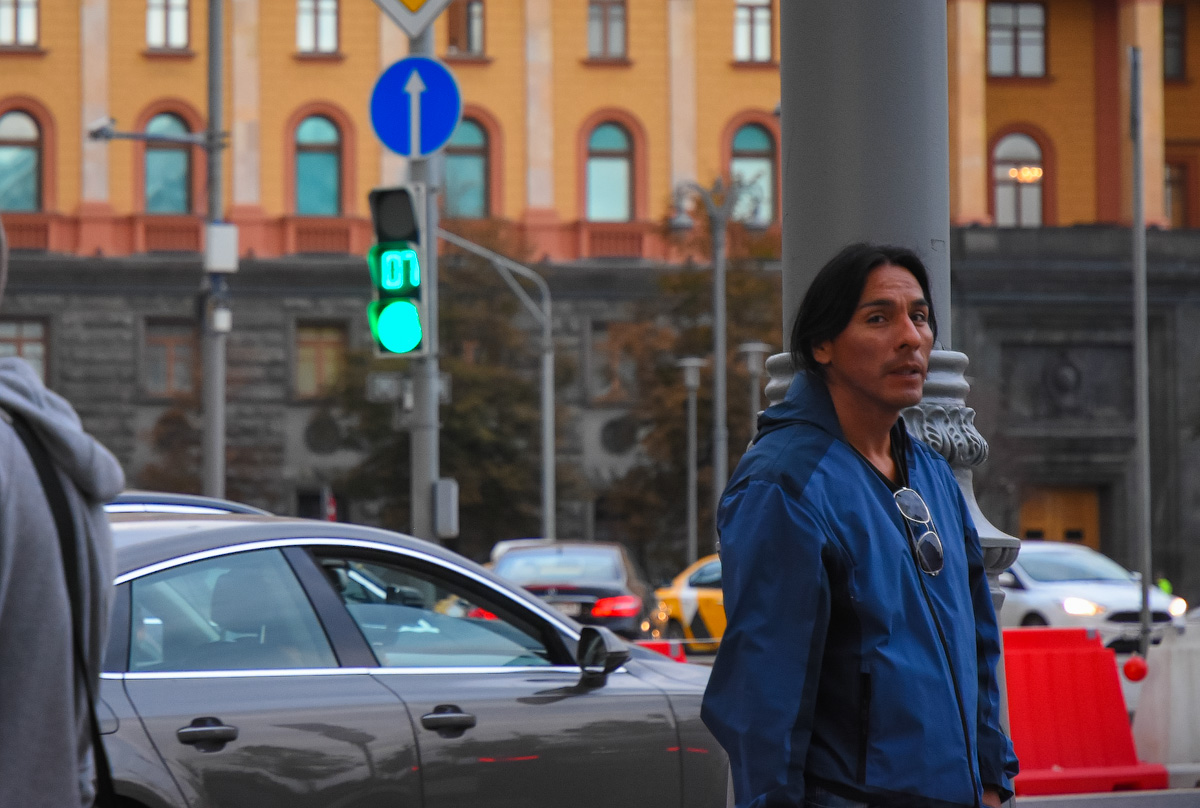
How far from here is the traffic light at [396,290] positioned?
1074 centimetres

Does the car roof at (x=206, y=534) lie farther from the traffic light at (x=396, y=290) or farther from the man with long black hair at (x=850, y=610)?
the traffic light at (x=396, y=290)

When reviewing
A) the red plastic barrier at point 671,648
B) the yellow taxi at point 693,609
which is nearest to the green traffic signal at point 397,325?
the red plastic barrier at point 671,648

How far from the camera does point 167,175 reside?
45.4 meters

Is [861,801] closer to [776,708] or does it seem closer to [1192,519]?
[776,708]

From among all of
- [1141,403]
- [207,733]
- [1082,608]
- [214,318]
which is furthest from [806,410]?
[214,318]

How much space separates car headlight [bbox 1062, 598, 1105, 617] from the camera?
21078 mm

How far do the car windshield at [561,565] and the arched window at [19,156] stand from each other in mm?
30105

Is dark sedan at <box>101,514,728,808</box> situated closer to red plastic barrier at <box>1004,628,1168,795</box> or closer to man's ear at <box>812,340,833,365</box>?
man's ear at <box>812,340,833,365</box>

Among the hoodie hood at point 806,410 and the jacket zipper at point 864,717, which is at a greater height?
the hoodie hood at point 806,410

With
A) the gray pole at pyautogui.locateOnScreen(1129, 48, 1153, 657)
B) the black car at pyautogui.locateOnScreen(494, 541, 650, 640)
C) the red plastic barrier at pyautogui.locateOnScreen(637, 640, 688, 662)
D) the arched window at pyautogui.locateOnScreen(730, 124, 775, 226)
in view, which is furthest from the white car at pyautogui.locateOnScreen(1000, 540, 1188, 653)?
the arched window at pyautogui.locateOnScreen(730, 124, 775, 226)

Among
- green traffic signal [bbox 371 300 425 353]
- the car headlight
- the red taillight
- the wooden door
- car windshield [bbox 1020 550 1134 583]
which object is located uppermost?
green traffic signal [bbox 371 300 425 353]

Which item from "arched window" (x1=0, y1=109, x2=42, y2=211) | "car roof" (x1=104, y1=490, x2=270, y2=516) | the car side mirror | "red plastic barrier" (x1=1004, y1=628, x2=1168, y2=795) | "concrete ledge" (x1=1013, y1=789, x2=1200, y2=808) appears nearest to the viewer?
the car side mirror

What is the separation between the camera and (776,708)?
2.92 metres

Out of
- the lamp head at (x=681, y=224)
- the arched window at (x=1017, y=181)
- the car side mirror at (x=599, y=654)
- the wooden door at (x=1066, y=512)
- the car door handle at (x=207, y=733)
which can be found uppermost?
the arched window at (x=1017, y=181)
